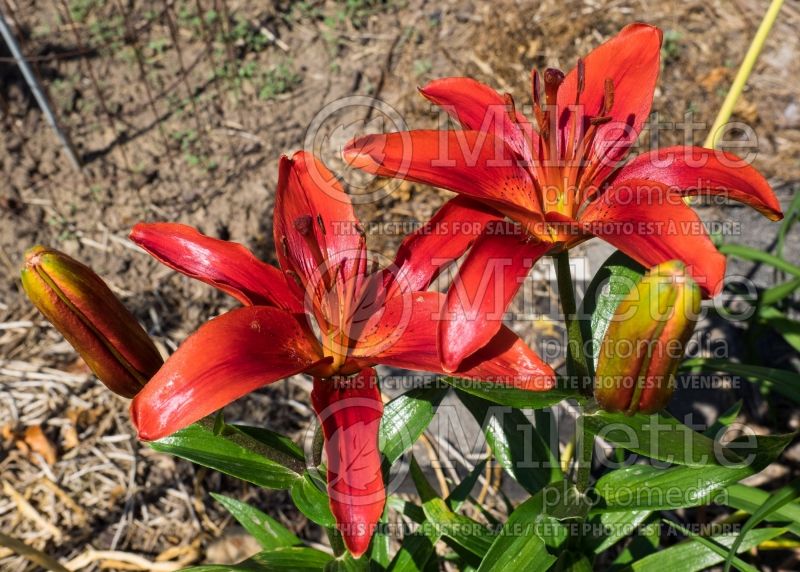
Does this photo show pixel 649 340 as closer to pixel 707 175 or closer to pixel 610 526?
pixel 707 175

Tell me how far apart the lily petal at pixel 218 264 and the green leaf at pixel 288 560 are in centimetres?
42

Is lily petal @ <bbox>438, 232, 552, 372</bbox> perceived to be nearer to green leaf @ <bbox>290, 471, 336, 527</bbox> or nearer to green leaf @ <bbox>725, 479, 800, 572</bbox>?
green leaf @ <bbox>290, 471, 336, 527</bbox>

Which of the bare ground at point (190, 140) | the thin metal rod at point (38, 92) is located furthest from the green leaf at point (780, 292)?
the thin metal rod at point (38, 92)

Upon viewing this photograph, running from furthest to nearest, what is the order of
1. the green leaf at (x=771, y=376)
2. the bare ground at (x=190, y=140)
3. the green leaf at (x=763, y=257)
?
the bare ground at (x=190, y=140)
the green leaf at (x=763, y=257)
the green leaf at (x=771, y=376)

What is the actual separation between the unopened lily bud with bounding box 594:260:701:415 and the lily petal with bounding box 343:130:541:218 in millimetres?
210

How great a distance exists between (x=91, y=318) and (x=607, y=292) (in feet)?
2.43

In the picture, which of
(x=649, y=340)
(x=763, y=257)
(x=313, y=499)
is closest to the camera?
(x=649, y=340)

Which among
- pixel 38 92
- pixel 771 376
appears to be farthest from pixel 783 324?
pixel 38 92

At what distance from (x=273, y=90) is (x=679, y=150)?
206 cm

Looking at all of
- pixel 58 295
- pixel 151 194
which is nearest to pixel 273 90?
pixel 151 194

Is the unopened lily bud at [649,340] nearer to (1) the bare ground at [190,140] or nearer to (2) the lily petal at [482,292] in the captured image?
(2) the lily petal at [482,292]

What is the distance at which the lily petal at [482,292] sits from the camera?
923 millimetres

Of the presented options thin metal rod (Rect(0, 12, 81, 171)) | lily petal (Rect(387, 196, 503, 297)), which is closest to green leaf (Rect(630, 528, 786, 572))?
lily petal (Rect(387, 196, 503, 297))

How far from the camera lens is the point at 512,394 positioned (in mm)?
Result: 1069
